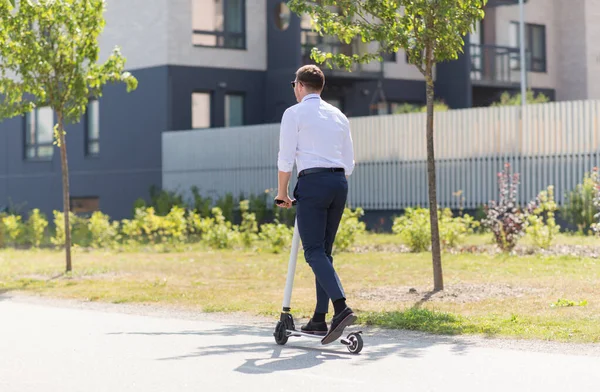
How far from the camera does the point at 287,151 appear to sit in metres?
9.33

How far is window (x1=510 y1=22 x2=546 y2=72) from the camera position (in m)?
40.0

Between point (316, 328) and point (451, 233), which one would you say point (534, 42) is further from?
point (316, 328)

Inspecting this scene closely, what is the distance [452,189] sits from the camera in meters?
27.4

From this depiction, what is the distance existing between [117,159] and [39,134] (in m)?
3.94

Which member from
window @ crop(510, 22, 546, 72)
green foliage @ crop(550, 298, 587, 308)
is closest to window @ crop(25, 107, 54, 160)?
window @ crop(510, 22, 546, 72)

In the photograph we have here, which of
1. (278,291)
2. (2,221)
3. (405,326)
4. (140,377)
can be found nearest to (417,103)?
(2,221)

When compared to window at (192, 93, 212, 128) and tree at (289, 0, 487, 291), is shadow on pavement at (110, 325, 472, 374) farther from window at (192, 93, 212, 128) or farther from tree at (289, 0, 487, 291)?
window at (192, 93, 212, 128)

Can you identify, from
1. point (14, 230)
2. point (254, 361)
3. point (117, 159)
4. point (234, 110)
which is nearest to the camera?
point (254, 361)

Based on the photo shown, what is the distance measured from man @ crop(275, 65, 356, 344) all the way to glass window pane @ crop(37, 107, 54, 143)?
29155mm

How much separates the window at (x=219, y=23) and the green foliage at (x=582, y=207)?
13.5 metres

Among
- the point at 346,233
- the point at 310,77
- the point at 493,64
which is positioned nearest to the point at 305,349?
the point at 310,77

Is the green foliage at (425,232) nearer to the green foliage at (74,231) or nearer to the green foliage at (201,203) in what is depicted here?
the green foliage at (74,231)

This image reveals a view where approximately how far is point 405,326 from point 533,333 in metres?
1.32

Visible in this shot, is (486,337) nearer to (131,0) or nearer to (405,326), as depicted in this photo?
(405,326)
